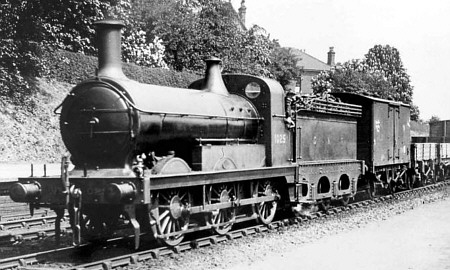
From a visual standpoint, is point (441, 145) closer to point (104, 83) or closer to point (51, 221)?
point (51, 221)

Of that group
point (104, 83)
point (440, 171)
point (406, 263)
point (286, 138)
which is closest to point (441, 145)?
point (440, 171)

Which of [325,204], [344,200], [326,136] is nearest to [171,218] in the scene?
[326,136]

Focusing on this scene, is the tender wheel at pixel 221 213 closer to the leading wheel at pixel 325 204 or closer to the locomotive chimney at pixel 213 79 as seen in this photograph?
the locomotive chimney at pixel 213 79

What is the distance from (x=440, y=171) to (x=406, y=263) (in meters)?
20.6

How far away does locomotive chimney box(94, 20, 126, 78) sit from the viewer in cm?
1020

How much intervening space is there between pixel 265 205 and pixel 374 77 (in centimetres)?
5684

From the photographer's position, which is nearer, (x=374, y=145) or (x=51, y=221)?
(x=51, y=221)

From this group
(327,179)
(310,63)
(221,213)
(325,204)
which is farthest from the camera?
(310,63)

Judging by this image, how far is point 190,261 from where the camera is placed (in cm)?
948

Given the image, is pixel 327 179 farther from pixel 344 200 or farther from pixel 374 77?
pixel 374 77

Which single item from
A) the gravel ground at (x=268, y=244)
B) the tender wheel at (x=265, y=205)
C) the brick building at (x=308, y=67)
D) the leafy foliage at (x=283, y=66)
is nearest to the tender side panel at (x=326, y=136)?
the tender wheel at (x=265, y=205)

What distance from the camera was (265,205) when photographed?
525 inches

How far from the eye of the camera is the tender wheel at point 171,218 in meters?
9.85

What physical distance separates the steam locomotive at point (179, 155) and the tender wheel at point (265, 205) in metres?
0.03
